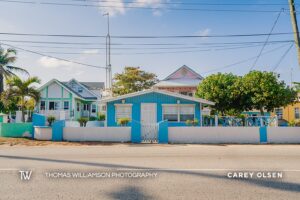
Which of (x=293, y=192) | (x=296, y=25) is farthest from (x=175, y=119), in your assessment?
(x=293, y=192)

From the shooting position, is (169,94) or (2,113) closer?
(169,94)

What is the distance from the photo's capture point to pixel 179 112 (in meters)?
20.7

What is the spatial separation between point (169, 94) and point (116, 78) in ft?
78.7

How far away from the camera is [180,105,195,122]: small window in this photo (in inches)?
814

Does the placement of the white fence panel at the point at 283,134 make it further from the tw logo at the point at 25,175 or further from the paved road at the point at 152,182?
the tw logo at the point at 25,175

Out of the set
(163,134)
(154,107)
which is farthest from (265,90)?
(163,134)

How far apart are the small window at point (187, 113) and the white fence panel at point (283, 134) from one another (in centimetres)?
645

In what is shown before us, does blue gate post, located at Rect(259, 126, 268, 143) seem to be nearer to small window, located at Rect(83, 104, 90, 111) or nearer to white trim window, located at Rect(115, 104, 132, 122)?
white trim window, located at Rect(115, 104, 132, 122)

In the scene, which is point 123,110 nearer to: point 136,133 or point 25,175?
point 136,133

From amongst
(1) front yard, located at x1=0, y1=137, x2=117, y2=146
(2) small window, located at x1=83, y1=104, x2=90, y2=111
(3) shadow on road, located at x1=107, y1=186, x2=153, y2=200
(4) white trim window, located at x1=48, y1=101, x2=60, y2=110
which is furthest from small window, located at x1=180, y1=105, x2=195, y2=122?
(2) small window, located at x1=83, y1=104, x2=90, y2=111

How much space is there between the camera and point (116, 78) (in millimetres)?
42875

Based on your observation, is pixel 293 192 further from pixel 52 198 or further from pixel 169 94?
pixel 169 94

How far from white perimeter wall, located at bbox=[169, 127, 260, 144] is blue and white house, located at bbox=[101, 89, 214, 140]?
177 inches

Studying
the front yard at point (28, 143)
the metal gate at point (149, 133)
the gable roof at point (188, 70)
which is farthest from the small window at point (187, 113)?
the gable roof at point (188, 70)
